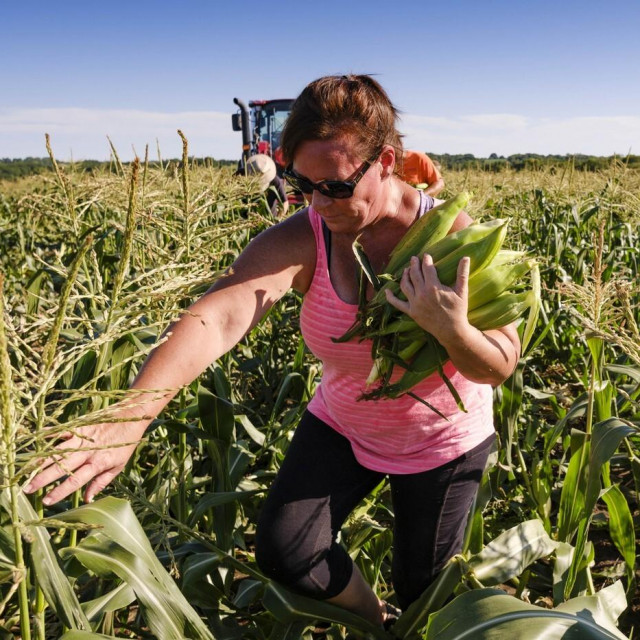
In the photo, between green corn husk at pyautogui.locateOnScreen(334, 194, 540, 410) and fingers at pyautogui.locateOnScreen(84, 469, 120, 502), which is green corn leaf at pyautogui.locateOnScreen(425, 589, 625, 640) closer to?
green corn husk at pyautogui.locateOnScreen(334, 194, 540, 410)

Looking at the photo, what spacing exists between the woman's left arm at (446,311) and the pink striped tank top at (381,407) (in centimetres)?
32

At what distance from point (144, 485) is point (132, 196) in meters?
2.30

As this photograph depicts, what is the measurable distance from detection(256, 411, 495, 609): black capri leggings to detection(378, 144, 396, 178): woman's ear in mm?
898

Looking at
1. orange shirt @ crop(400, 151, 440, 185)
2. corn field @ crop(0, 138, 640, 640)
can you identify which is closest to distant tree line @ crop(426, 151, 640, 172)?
orange shirt @ crop(400, 151, 440, 185)

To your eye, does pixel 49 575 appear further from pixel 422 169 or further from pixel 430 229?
pixel 422 169

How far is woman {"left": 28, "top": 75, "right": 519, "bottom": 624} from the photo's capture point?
6.43 feet

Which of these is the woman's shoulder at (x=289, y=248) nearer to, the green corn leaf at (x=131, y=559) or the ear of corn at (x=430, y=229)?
the ear of corn at (x=430, y=229)

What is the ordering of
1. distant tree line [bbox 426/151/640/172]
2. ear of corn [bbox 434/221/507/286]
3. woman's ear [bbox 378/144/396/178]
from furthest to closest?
1. distant tree line [bbox 426/151/640/172]
2. woman's ear [bbox 378/144/396/178]
3. ear of corn [bbox 434/221/507/286]

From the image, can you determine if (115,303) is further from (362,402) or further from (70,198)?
(70,198)

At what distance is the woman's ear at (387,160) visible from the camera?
2.04m

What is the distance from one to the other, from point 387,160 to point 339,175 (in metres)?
0.21

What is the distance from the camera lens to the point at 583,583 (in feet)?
7.64

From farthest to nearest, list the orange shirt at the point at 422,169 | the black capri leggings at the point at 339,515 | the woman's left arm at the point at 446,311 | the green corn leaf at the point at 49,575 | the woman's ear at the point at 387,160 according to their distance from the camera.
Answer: the orange shirt at the point at 422,169 → the black capri leggings at the point at 339,515 → the woman's ear at the point at 387,160 → the woman's left arm at the point at 446,311 → the green corn leaf at the point at 49,575

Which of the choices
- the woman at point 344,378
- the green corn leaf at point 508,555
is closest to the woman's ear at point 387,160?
the woman at point 344,378
